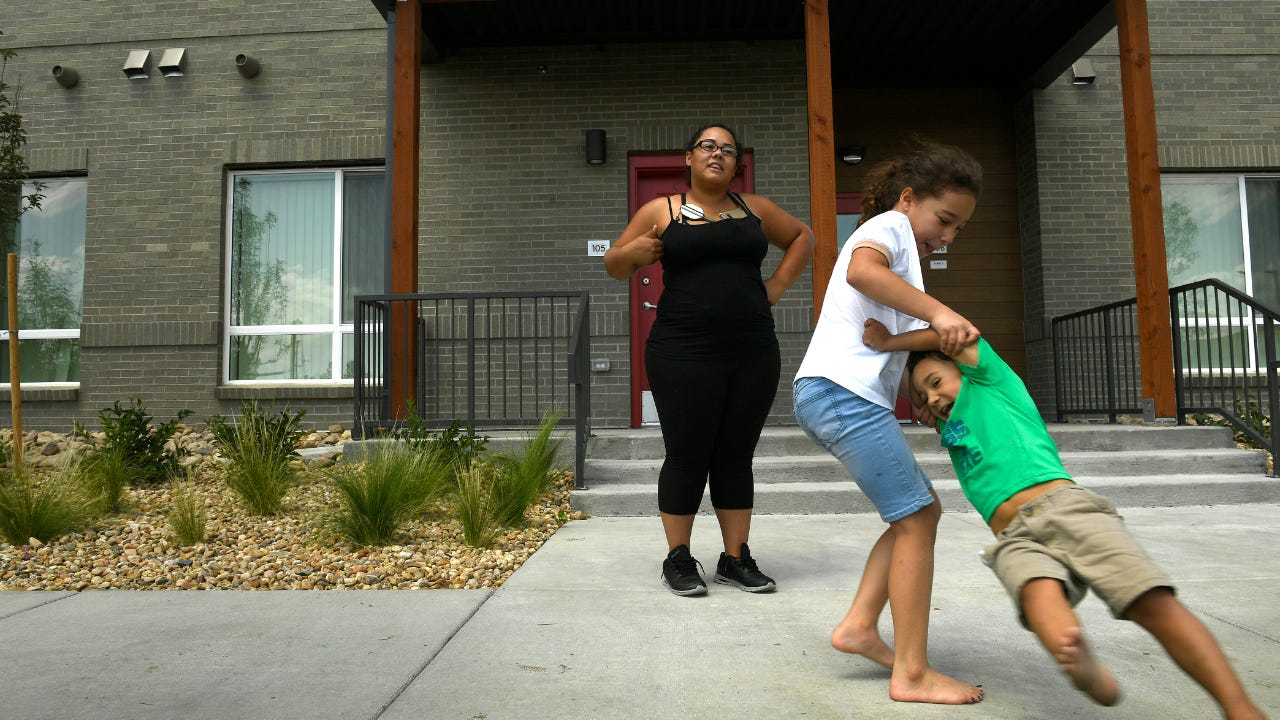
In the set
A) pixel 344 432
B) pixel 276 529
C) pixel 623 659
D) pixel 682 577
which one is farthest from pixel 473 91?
pixel 623 659

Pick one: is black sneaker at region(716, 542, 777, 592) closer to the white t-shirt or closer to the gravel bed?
the gravel bed

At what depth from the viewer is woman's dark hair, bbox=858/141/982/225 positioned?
1.98m

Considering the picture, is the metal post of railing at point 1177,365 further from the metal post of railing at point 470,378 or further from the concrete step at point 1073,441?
the metal post of railing at point 470,378

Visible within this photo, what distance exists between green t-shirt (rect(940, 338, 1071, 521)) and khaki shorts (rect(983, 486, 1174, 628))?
0.06m

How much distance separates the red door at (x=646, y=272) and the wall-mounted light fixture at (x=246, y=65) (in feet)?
11.0

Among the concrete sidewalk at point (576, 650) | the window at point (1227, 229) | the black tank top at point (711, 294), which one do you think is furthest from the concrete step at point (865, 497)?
the window at point (1227, 229)

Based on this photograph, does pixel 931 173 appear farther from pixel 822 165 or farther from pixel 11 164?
pixel 11 164

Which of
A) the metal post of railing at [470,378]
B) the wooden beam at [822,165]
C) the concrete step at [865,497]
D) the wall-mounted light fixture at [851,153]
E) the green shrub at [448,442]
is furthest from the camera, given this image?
the wall-mounted light fixture at [851,153]

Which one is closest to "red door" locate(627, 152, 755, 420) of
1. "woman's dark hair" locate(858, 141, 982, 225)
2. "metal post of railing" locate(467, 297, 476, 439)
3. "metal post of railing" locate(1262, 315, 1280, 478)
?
"metal post of railing" locate(467, 297, 476, 439)

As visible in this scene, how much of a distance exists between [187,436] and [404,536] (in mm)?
3869

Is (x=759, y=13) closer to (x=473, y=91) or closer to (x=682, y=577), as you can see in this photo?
(x=473, y=91)

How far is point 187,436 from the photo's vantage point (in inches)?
272

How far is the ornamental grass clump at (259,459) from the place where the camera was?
4.52 meters

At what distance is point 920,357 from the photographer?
1995mm
